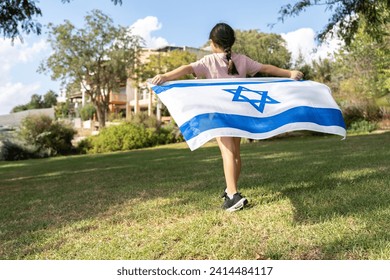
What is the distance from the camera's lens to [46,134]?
25484 mm

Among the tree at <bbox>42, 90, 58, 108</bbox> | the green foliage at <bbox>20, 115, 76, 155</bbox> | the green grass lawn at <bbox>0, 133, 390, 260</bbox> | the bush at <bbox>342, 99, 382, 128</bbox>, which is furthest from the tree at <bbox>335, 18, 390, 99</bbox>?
the tree at <bbox>42, 90, 58, 108</bbox>

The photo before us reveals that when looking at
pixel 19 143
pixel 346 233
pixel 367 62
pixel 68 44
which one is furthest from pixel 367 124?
pixel 68 44

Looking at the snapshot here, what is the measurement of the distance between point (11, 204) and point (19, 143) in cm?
1961

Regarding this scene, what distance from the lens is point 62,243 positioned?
13.3 ft

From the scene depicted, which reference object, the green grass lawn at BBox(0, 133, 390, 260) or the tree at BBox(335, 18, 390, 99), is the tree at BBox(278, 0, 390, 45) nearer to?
the green grass lawn at BBox(0, 133, 390, 260)

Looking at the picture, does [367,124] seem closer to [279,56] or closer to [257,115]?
[279,56]

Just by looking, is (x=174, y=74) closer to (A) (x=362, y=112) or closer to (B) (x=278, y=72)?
(B) (x=278, y=72)

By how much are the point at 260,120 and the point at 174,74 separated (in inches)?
43.1

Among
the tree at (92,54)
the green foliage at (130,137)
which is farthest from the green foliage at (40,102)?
the green foliage at (130,137)

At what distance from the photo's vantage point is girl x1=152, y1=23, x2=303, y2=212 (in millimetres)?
4660

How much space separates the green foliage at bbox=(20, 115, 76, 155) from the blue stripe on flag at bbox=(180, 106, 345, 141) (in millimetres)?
22667

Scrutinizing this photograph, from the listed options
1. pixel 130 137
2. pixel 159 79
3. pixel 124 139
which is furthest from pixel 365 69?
pixel 159 79

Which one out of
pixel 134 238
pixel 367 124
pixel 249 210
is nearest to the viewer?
pixel 134 238
